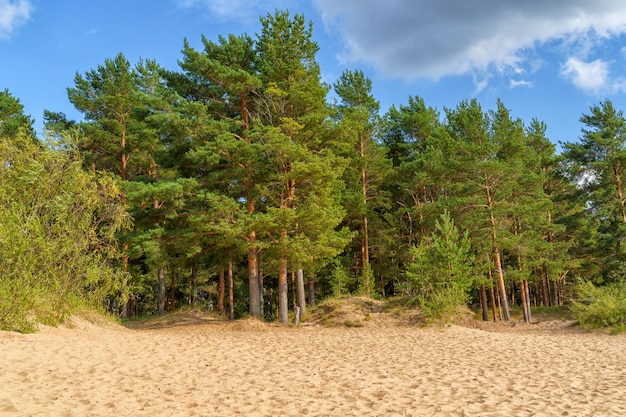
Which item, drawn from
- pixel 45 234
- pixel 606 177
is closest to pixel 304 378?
pixel 45 234

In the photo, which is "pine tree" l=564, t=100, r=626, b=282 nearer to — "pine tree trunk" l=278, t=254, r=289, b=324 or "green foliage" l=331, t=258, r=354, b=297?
"green foliage" l=331, t=258, r=354, b=297

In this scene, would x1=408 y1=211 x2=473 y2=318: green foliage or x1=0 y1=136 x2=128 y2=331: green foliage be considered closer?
x1=0 y1=136 x2=128 y2=331: green foliage

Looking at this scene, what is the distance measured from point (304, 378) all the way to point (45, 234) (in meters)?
9.47

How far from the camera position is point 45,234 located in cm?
1205

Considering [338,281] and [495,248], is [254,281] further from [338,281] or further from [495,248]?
[495,248]

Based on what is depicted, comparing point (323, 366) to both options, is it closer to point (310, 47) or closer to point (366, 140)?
point (310, 47)

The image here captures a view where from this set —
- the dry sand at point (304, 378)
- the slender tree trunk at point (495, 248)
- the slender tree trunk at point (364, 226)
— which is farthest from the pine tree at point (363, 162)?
the dry sand at point (304, 378)

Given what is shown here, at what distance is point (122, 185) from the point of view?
17750 millimetres

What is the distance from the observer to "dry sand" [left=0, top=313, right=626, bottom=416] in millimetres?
5398

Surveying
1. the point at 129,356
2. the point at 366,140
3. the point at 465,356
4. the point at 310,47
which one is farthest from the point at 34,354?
the point at 366,140

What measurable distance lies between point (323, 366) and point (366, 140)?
22048 millimetres

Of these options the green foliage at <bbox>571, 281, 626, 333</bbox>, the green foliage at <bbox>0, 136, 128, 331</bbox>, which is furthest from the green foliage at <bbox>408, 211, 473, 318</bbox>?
the green foliage at <bbox>0, 136, 128, 331</bbox>

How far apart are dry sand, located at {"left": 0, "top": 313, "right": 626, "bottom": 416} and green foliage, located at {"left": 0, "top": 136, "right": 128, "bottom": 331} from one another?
0.94 m

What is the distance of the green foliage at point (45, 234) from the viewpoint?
9.91 meters
